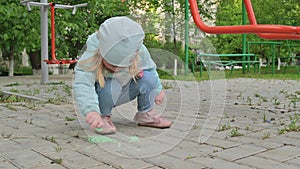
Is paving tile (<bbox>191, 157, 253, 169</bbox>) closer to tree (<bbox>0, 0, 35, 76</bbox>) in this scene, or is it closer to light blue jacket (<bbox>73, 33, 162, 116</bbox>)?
light blue jacket (<bbox>73, 33, 162, 116</bbox>)

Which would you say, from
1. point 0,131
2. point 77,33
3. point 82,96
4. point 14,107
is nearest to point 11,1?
point 77,33

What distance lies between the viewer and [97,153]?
71.4 inches

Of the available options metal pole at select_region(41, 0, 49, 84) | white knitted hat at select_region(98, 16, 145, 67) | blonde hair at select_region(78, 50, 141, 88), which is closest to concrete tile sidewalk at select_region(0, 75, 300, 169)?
blonde hair at select_region(78, 50, 141, 88)

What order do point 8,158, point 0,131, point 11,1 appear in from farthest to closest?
point 11,1, point 0,131, point 8,158

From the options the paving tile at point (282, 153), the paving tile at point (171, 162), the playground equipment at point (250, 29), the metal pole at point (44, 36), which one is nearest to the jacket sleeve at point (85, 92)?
the paving tile at point (171, 162)

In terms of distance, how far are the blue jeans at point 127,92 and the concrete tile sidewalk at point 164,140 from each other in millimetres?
162

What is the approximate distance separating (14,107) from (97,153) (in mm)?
2147

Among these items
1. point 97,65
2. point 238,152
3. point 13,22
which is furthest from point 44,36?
point 238,152

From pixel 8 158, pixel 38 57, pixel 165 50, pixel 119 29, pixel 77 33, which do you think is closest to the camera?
pixel 8 158

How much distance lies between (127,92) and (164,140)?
46 centimetres

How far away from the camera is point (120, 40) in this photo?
1936mm

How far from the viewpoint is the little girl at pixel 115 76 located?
1.97 meters

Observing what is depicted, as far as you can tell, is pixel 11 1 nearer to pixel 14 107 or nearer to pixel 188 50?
pixel 14 107

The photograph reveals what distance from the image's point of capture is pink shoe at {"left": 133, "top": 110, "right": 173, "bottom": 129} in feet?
8.07
